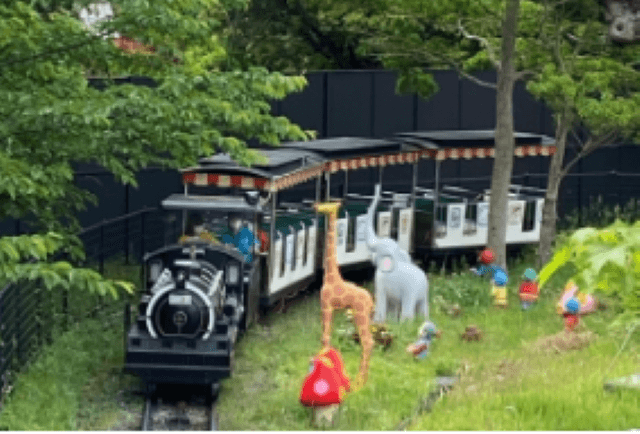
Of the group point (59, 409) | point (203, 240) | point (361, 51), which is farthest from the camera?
point (361, 51)

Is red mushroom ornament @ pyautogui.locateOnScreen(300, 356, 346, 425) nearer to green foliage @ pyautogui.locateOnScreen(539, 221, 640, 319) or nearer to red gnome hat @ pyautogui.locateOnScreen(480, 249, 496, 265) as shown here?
green foliage @ pyautogui.locateOnScreen(539, 221, 640, 319)

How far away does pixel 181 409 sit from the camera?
15.8 metres

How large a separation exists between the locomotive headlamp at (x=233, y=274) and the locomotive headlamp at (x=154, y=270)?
0.88m

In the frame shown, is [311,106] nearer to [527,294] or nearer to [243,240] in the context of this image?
[527,294]

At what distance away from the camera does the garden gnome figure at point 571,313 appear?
59.6ft

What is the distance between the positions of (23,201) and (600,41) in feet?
38.6

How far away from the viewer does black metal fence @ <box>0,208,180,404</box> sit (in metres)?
15.8

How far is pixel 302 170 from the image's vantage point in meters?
21.0

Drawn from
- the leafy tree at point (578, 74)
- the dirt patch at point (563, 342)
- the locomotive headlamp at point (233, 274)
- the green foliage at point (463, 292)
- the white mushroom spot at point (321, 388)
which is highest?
the leafy tree at point (578, 74)

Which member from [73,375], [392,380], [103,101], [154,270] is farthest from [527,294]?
[103,101]

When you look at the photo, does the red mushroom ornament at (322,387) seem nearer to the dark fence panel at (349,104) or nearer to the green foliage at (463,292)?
the green foliage at (463,292)

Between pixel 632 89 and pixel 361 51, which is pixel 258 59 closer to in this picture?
pixel 361 51

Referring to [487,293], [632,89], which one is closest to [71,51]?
[487,293]

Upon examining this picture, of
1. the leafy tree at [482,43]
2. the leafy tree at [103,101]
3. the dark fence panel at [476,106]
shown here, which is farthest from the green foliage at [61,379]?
the dark fence panel at [476,106]
